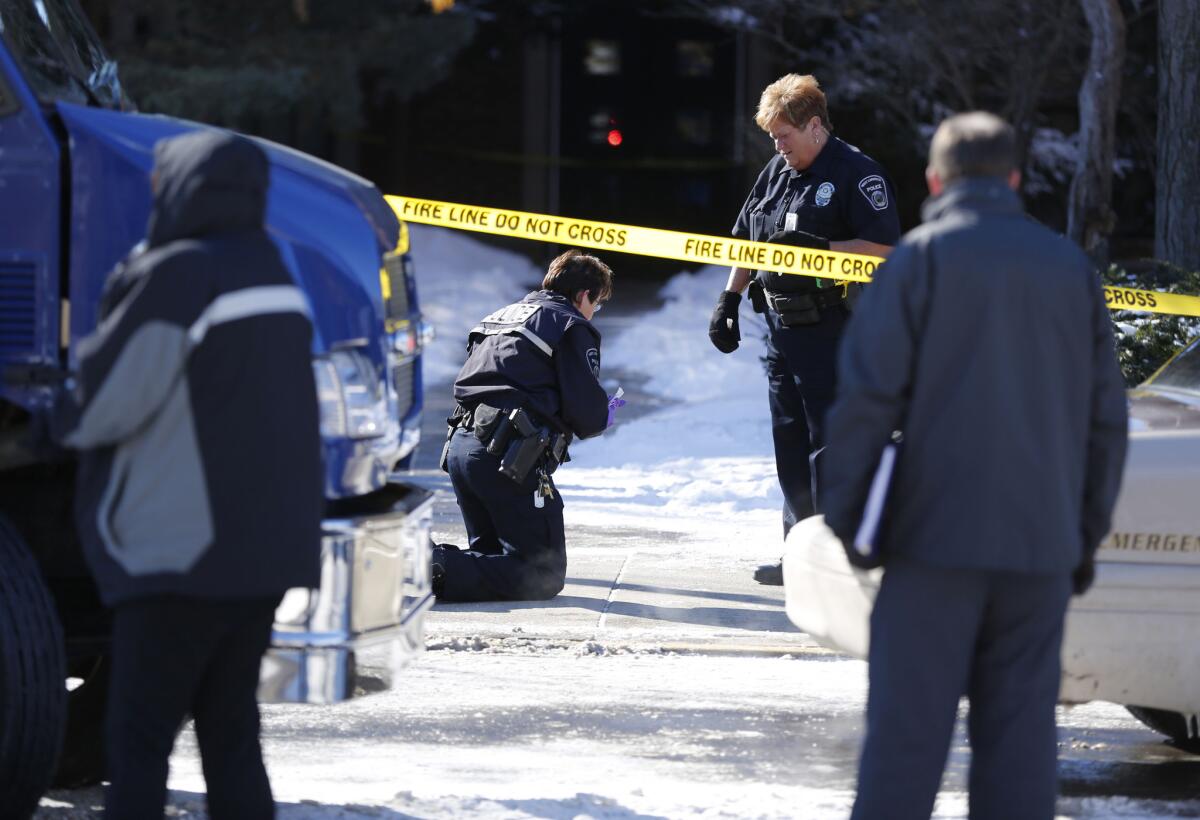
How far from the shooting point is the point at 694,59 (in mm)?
26109

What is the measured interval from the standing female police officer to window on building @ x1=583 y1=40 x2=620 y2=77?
774 inches

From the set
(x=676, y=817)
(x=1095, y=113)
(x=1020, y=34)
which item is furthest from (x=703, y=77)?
(x=676, y=817)

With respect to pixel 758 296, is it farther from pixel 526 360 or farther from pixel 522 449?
pixel 522 449

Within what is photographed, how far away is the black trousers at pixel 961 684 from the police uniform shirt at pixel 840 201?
11.4 ft

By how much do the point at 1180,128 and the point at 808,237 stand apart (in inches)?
220

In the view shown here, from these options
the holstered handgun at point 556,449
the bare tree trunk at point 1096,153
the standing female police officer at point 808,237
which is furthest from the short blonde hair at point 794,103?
the bare tree trunk at point 1096,153

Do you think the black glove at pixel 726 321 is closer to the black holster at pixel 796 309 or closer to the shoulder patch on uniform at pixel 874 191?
the black holster at pixel 796 309

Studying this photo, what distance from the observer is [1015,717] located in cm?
346

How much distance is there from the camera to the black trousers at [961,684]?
3.42 m

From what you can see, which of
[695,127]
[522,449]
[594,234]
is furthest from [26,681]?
[695,127]

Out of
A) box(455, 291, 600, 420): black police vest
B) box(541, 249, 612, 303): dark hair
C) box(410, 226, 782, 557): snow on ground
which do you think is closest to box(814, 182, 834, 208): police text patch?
box(541, 249, 612, 303): dark hair

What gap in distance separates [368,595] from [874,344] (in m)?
1.24

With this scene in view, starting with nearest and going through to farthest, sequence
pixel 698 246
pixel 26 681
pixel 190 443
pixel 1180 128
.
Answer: pixel 190 443 → pixel 26 681 → pixel 698 246 → pixel 1180 128

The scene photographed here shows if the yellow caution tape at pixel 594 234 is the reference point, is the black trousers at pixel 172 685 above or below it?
below
